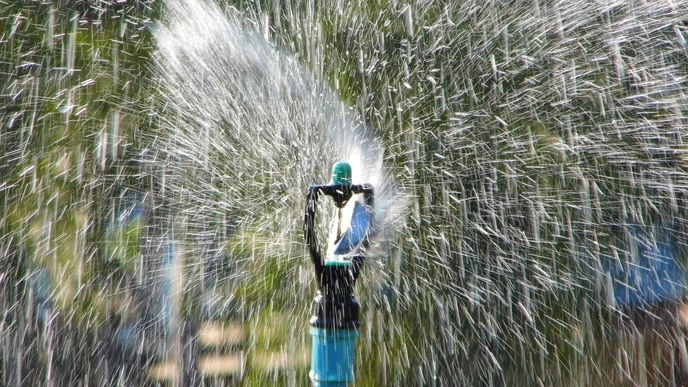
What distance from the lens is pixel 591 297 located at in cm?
249

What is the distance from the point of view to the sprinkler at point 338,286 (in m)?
1.34

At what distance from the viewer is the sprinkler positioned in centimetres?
134

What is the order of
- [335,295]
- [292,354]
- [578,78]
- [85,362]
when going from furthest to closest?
[85,362] → [292,354] → [578,78] → [335,295]

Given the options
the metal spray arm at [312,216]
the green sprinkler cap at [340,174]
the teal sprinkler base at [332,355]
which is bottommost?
the teal sprinkler base at [332,355]

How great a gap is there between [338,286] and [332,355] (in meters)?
0.14

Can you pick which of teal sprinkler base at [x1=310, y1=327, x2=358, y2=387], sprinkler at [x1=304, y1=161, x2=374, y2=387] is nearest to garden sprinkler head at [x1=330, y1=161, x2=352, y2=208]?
sprinkler at [x1=304, y1=161, x2=374, y2=387]

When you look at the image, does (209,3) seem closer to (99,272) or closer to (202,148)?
(202,148)

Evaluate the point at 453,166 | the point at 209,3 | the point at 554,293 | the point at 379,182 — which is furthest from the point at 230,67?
the point at 554,293

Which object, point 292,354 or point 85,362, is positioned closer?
point 292,354

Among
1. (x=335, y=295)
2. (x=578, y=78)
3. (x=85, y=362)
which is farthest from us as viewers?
(x=85, y=362)

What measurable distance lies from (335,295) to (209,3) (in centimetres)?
195

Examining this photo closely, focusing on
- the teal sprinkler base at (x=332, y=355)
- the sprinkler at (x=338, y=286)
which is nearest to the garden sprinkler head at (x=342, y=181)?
the sprinkler at (x=338, y=286)

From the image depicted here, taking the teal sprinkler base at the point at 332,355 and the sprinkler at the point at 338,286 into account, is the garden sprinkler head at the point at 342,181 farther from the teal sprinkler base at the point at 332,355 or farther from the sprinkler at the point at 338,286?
the teal sprinkler base at the point at 332,355

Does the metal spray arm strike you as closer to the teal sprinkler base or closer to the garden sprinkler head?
the garden sprinkler head
